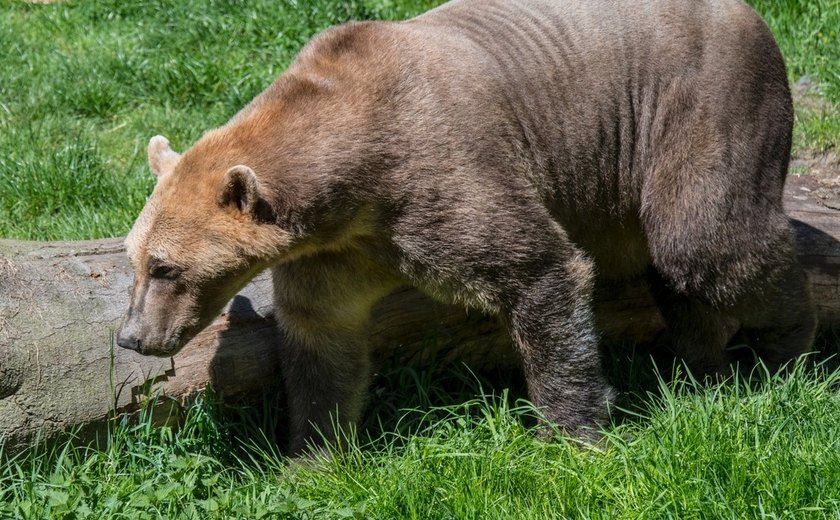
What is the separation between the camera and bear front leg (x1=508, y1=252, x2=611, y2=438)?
4.78m

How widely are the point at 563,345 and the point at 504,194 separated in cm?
75

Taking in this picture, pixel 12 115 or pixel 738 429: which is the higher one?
pixel 12 115

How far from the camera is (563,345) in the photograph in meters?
4.88

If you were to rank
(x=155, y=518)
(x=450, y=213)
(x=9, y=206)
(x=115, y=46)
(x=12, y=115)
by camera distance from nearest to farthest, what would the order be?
(x=155, y=518)
(x=450, y=213)
(x=9, y=206)
(x=12, y=115)
(x=115, y=46)

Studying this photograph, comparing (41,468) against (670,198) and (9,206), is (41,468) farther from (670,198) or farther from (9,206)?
(670,198)

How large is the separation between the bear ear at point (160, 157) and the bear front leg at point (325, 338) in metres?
0.68

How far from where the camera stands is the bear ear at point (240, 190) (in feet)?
13.9

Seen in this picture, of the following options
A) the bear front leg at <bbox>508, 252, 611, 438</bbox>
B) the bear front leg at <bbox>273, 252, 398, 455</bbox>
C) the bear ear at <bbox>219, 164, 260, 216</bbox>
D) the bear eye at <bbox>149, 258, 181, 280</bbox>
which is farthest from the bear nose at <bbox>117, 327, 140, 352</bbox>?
the bear front leg at <bbox>508, 252, 611, 438</bbox>

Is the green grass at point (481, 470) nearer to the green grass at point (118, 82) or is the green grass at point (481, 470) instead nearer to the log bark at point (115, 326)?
the log bark at point (115, 326)

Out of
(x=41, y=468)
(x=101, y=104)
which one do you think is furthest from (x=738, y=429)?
(x=101, y=104)

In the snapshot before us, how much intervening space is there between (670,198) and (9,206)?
160 inches

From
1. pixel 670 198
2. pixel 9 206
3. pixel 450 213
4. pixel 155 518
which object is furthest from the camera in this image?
pixel 9 206

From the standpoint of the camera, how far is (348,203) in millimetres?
4504

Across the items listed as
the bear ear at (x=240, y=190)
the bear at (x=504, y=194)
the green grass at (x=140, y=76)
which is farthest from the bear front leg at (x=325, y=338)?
the green grass at (x=140, y=76)
